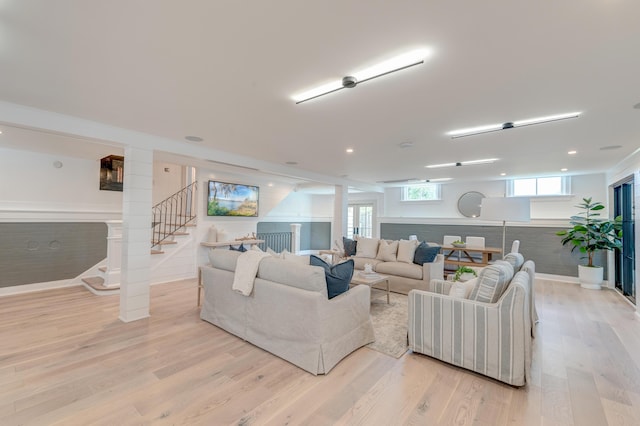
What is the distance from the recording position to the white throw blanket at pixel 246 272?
3002mm

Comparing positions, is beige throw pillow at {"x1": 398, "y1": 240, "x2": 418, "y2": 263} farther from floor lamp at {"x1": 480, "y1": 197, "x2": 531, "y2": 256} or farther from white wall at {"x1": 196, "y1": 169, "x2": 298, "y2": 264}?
white wall at {"x1": 196, "y1": 169, "x2": 298, "y2": 264}

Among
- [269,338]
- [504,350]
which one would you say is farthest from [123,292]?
[504,350]

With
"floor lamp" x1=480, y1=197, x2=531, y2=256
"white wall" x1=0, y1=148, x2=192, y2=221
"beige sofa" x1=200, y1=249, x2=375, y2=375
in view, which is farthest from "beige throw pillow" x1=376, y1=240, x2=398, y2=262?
"white wall" x1=0, y1=148, x2=192, y2=221

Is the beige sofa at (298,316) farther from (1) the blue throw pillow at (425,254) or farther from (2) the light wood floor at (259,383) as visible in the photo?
(1) the blue throw pillow at (425,254)

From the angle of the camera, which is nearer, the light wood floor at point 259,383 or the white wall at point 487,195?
the light wood floor at point 259,383

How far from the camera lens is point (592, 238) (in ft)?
18.4

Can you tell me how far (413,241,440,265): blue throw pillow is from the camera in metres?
4.95

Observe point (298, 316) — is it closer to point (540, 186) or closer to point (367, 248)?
point (367, 248)

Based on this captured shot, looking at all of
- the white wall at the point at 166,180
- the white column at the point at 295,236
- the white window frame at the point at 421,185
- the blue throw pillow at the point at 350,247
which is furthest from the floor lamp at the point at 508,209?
the white wall at the point at 166,180

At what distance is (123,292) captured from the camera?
11.9 ft

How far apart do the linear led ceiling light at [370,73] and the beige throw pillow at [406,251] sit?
3664mm

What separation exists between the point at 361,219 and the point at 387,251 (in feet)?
14.7

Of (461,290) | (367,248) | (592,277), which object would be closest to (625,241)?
(592,277)

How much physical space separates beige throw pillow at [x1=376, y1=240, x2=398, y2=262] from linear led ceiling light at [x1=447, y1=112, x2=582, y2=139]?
2486 millimetres
